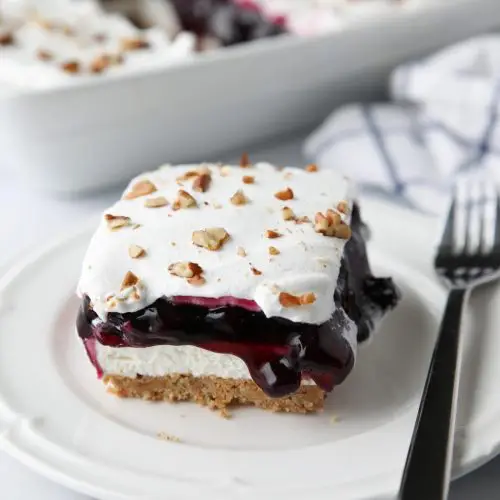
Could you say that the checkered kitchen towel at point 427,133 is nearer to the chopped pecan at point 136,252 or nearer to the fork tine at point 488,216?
the fork tine at point 488,216

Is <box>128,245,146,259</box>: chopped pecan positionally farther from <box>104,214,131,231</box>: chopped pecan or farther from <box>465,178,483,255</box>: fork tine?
<box>465,178,483,255</box>: fork tine

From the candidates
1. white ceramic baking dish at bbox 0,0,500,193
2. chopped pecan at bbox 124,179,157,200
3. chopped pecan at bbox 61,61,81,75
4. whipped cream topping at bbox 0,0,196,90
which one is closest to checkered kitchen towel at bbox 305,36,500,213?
white ceramic baking dish at bbox 0,0,500,193

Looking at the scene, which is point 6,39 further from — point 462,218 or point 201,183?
point 462,218

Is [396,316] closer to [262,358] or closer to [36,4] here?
[262,358]

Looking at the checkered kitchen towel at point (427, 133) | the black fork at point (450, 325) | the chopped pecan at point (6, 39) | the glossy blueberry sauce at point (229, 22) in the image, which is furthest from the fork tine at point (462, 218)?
the chopped pecan at point (6, 39)

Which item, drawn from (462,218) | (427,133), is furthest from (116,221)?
(427,133)
